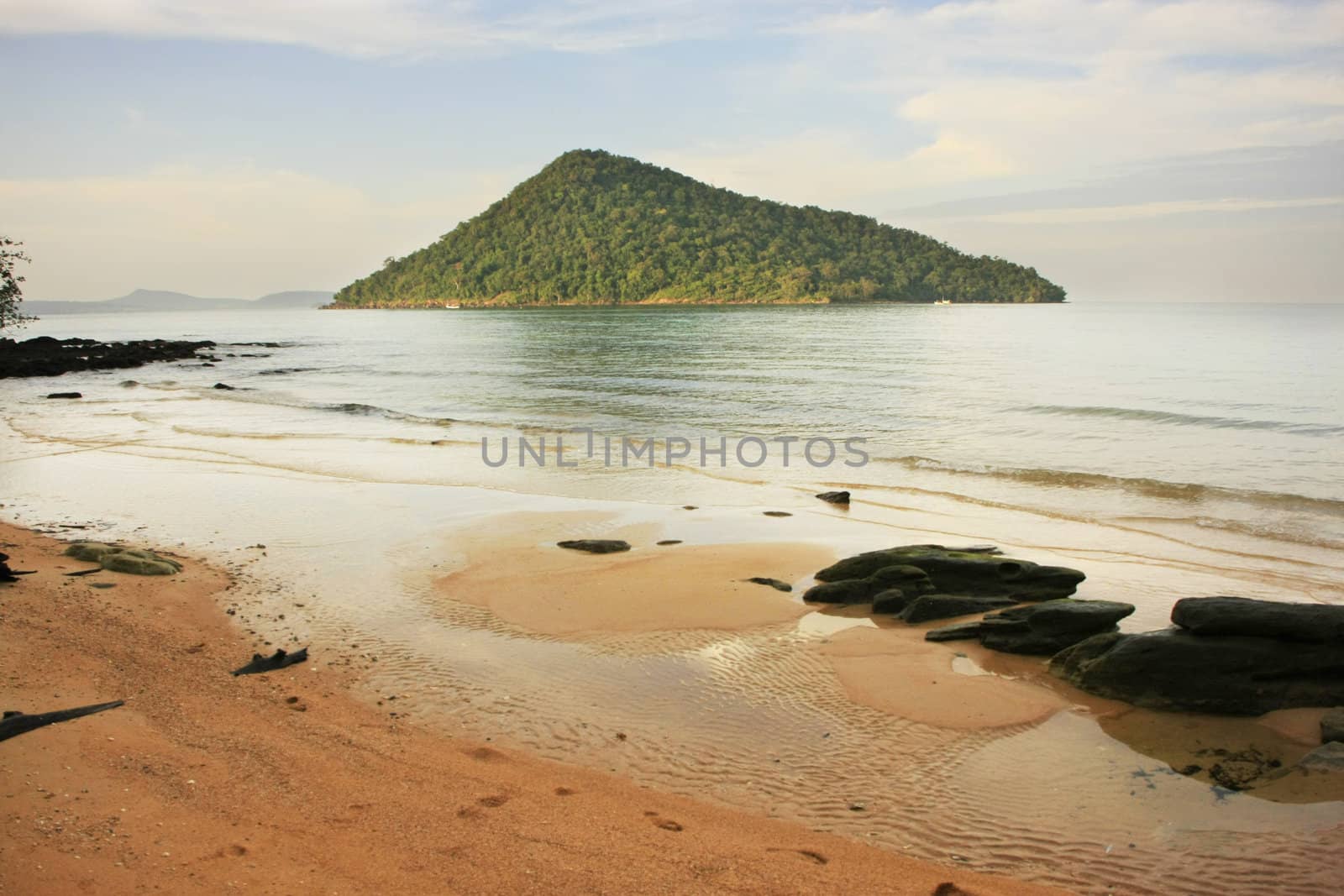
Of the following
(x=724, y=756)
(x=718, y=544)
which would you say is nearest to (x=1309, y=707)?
(x=724, y=756)

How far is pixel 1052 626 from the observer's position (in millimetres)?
8086

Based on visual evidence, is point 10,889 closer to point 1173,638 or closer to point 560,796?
point 560,796

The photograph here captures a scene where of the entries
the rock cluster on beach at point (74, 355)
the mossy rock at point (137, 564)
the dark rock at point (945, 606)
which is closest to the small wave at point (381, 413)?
the mossy rock at point (137, 564)

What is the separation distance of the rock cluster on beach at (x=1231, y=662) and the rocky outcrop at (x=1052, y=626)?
69 centimetres

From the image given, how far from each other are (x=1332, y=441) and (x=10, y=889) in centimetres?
2463

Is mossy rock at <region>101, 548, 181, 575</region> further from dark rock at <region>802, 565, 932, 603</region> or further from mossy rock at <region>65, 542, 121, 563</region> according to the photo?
dark rock at <region>802, 565, 932, 603</region>

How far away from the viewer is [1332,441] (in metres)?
19.6

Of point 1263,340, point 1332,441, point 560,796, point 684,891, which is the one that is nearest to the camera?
point 684,891

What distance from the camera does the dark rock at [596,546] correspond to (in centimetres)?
1130

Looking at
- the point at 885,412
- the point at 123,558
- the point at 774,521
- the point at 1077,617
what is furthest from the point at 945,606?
the point at 885,412

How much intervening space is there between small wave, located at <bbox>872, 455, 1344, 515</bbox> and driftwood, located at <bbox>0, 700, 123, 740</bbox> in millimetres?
15557

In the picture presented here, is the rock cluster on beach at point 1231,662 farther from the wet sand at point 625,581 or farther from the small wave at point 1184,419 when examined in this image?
the small wave at point 1184,419

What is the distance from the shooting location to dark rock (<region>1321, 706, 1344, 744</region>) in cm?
603

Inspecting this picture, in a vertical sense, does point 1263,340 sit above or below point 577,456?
above
